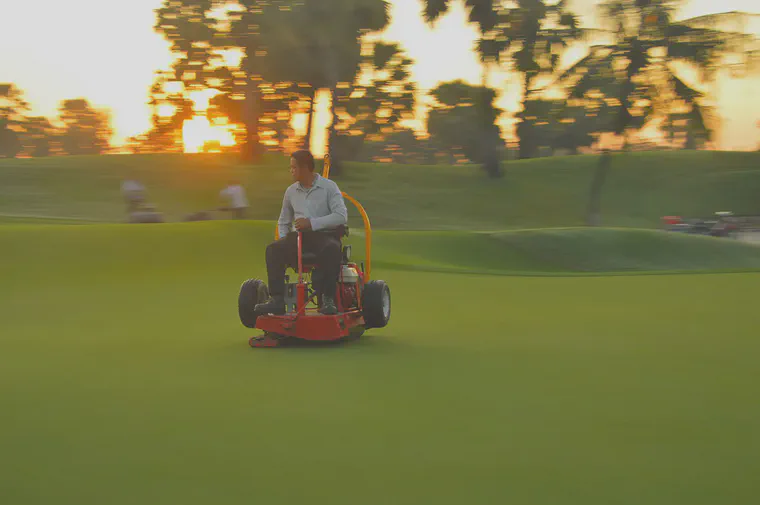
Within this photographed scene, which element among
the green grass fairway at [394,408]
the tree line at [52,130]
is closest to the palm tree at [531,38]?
the green grass fairway at [394,408]

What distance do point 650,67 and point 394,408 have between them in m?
35.6

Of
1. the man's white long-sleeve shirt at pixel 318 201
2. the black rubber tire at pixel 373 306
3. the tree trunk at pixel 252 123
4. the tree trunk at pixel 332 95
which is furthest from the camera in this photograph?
the tree trunk at pixel 252 123

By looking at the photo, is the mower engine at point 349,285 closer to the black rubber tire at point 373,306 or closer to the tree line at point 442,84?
the black rubber tire at point 373,306

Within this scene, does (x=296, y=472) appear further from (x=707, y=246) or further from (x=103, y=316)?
(x=707, y=246)

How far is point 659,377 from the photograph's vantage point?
6.22m

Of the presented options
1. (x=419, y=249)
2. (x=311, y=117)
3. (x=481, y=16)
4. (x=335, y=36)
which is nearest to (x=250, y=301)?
(x=419, y=249)

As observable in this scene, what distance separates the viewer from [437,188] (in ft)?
179

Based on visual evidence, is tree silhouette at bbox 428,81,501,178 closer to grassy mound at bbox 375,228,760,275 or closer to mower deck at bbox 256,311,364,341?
grassy mound at bbox 375,228,760,275

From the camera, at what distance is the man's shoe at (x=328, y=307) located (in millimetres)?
7859

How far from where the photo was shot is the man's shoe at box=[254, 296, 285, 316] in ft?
25.9

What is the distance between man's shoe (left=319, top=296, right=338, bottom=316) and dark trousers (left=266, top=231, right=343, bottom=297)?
2.8 inches

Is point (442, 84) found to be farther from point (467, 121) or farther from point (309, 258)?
point (309, 258)

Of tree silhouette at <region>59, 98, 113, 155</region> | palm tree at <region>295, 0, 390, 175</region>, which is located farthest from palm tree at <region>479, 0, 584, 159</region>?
tree silhouette at <region>59, 98, 113, 155</region>

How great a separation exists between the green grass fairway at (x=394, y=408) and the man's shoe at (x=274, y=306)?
0.41 metres
